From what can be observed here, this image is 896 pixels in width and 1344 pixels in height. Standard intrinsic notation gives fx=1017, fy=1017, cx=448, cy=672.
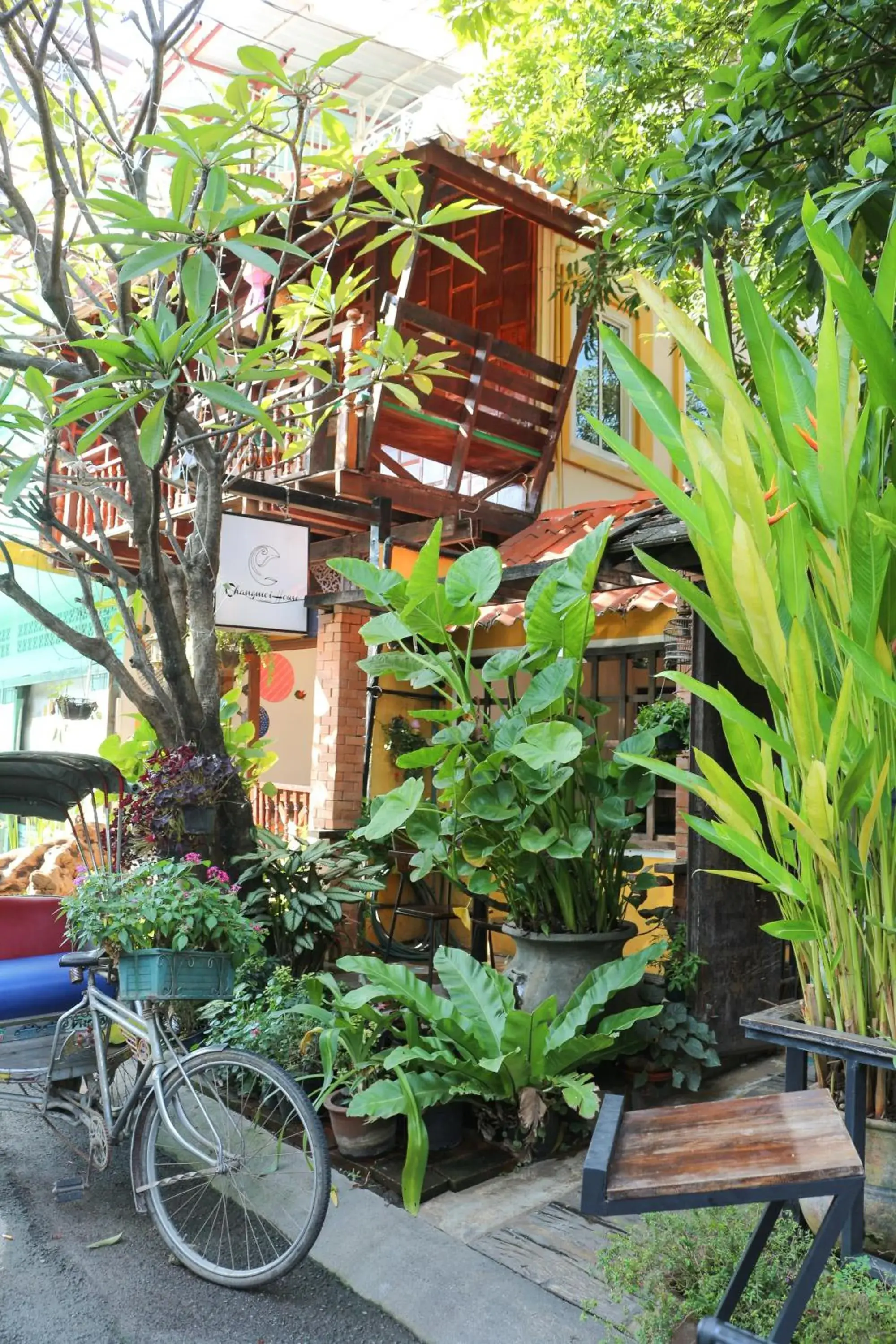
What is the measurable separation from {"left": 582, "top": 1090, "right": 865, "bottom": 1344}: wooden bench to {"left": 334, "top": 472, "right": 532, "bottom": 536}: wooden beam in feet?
19.7

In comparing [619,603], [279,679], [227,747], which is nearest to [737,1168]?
[227,747]

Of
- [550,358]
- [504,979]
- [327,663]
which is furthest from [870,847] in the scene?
[550,358]

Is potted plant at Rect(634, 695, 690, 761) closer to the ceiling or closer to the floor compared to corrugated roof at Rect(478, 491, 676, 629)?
closer to the floor

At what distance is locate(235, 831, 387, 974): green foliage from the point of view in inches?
215

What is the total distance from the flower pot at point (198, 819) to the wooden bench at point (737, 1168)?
3.31 m

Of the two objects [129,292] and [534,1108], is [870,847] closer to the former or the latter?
[534,1108]

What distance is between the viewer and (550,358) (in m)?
9.86

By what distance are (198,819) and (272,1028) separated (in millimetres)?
1263

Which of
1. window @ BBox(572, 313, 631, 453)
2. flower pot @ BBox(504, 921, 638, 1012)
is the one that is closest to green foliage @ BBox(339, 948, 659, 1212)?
flower pot @ BBox(504, 921, 638, 1012)

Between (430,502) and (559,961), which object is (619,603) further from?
(559,961)

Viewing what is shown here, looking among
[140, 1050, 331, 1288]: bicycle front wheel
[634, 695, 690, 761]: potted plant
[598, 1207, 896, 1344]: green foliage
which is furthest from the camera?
[634, 695, 690, 761]: potted plant

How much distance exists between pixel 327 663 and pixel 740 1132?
6.07 metres

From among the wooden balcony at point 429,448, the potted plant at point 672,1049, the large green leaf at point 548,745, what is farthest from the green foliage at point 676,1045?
the wooden balcony at point 429,448

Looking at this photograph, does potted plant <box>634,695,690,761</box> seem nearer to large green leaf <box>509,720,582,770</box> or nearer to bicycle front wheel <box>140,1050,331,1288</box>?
large green leaf <box>509,720,582,770</box>
